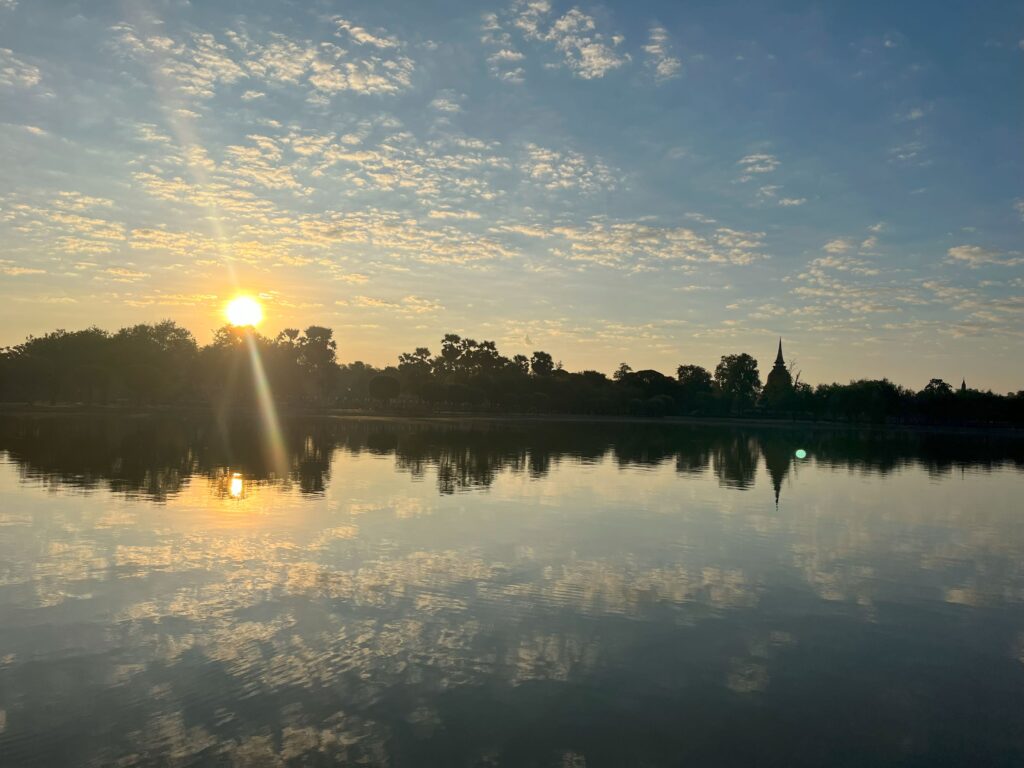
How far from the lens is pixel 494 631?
523 inches

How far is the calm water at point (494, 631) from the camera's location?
9.33 metres

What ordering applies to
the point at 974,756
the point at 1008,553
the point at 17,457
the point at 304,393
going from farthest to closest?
the point at 304,393 < the point at 17,457 < the point at 1008,553 < the point at 974,756

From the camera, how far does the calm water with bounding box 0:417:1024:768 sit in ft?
30.6

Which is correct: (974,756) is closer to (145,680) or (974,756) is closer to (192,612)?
(145,680)

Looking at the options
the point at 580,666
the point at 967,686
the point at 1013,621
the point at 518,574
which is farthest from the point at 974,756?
the point at 518,574

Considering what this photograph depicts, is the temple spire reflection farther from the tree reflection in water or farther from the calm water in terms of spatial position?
the calm water

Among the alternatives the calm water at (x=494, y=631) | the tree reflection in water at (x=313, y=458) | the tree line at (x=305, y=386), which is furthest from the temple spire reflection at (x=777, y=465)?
the tree line at (x=305, y=386)

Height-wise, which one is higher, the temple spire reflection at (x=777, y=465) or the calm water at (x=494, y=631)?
the temple spire reflection at (x=777, y=465)

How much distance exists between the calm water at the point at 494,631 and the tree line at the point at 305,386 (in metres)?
110

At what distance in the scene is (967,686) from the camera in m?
11.7

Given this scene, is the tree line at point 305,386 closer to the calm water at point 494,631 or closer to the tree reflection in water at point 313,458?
the tree reflection in water at point 313,458

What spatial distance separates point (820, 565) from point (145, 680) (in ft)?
53.6

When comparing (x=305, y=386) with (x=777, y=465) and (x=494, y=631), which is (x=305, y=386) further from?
(x=494, y=631)

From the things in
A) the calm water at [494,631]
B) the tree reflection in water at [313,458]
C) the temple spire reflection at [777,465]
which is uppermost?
the tree reflection in water at [313,458]
